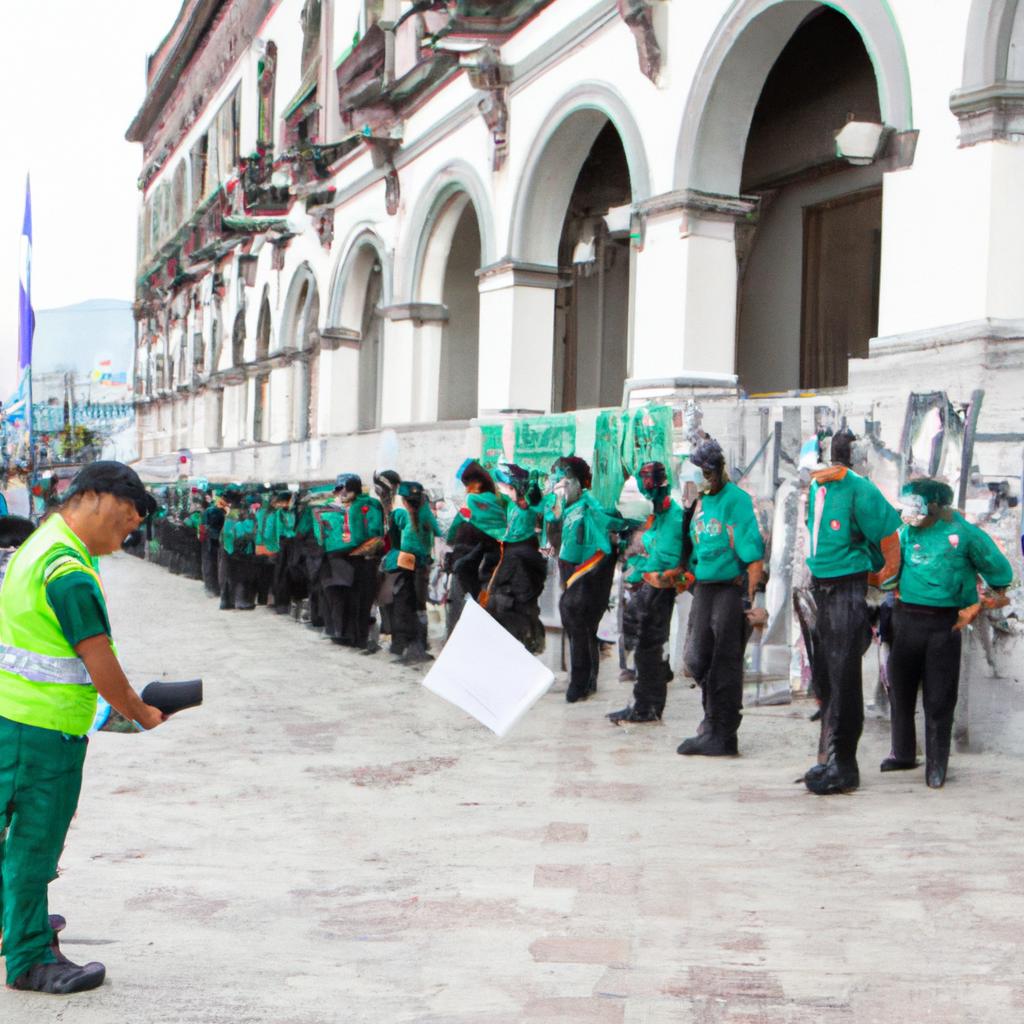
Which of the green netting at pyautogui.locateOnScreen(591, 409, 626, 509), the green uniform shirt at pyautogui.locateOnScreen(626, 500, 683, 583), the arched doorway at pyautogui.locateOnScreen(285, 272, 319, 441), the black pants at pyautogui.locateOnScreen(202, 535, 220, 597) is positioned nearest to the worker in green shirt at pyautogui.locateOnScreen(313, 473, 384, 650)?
the green netting at pyautogui.locateOnScreen(591, 409, 626, 509)

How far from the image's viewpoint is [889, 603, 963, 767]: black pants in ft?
23.5

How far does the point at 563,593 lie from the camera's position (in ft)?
33.3

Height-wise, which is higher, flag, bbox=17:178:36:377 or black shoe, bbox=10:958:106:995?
flag, bbox=17:178:36:377

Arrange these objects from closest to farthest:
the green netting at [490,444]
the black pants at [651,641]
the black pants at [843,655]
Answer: the black pants at [843,655] < the black pants at [651,641] < the green netting at [490,444]

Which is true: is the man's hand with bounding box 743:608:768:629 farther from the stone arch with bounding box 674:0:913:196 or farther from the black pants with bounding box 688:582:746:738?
the stone arch with bounding box 674:0:913:196

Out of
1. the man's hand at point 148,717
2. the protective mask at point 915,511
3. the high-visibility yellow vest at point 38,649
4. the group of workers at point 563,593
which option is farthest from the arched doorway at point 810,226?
the high-visibility yellow vest at point 38,649

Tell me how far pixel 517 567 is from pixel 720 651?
10.1 feet

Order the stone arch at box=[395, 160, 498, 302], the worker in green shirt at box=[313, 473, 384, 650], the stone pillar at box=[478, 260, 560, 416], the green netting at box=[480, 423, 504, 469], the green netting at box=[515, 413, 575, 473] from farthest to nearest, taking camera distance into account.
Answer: the stone arch at box=[395, 160, 498, 302] < the stone pillar at box=[478, 260, 560, 416] < the green netting at box=[480, 423, 504, 469] < the worker in green shirt at box=[313, 473, 384, 650] < the green netting at box=[515, 413, 575, 473]

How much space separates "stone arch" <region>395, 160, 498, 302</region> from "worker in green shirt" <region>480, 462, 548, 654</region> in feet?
16.7

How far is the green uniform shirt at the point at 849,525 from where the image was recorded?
7016mm

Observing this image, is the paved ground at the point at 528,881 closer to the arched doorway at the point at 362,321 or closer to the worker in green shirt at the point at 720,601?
the worker in green shirt at the point at 720,601

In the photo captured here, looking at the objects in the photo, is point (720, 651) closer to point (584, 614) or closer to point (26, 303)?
point (584, 614)

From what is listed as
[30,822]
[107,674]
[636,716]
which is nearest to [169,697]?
[107,674]

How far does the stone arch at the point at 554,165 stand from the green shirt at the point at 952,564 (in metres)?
6.82
